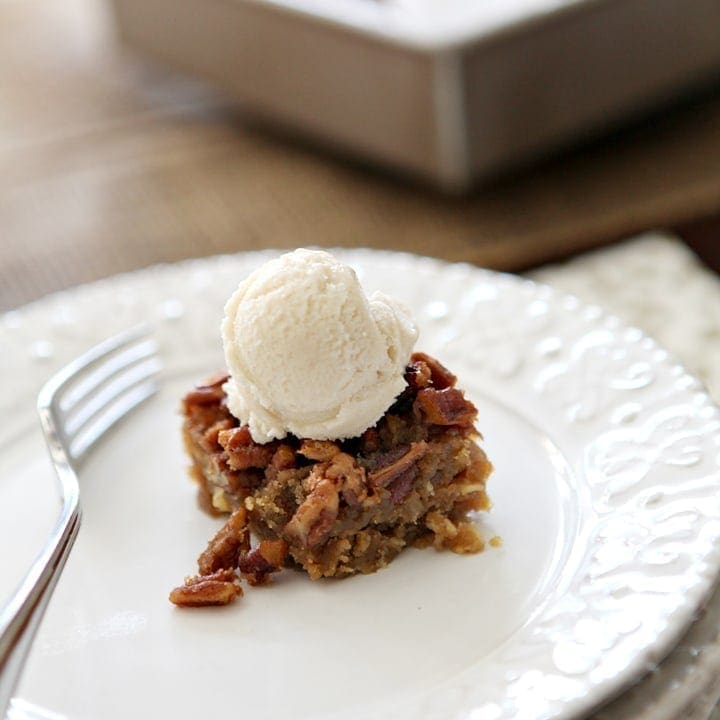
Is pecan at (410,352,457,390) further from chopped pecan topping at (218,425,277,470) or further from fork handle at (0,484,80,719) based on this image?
fork handle at (0,484,80,719)

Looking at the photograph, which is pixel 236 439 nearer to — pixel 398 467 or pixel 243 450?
pixel 243 450

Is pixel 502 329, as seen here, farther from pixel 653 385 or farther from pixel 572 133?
pixel 572 133

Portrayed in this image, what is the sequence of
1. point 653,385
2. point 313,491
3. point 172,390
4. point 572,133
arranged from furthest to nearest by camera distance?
point 572,133 < point 172,390 < point 653,385 < point 313,491

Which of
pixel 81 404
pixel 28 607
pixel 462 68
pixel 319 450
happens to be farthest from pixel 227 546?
pixel 462 68

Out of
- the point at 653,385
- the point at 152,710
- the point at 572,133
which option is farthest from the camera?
the point at 572,133

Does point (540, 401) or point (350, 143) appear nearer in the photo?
point (540, 401)

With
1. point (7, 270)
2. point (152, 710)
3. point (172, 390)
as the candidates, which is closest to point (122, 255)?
point (7, 270)

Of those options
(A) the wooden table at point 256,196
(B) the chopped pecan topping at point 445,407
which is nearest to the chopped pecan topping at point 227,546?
(B) the chopped pecan topping at point 445,407

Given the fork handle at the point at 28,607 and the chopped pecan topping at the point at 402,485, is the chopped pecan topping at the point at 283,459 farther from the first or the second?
the fork handle at the point at 28,607
